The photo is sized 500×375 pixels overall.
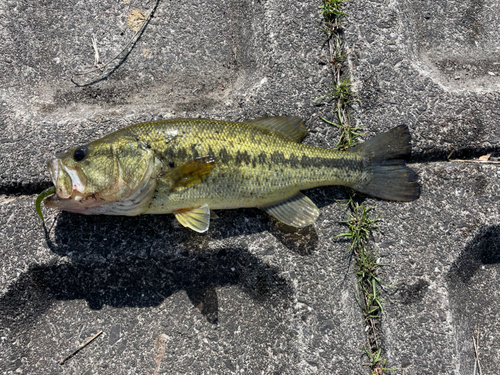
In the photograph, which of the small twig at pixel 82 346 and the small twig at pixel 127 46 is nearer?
the small twig at pixel 82 346

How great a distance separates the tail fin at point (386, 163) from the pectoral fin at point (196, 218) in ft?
4.15

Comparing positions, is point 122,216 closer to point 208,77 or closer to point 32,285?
point 32,285

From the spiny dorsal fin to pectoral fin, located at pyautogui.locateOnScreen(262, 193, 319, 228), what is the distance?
515 mm

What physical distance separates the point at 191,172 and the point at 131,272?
1.01 meters

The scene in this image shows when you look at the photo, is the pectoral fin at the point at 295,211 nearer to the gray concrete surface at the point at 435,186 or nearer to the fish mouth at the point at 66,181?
the gray concrete surface at the point at 435,186

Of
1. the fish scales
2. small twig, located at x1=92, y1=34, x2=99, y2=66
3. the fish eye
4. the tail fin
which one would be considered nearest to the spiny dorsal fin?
the fish scales

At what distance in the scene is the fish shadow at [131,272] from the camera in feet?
Result: 9.37

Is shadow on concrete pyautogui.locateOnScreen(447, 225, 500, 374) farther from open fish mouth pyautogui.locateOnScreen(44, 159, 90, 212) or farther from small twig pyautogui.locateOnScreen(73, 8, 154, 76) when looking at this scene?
small twig pyautogui.locateOnScreen(73, 8, 154, 76)

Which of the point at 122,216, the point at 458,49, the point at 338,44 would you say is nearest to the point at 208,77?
the point at 338,44

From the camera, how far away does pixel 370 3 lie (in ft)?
11.1

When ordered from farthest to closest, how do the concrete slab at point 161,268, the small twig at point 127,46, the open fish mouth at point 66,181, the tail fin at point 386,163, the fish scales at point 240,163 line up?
the small twig at point 127,46 → the tail fin at point 386,163 → the concrete slab at point 161,268 → the fish scales at point 240,163 → the open fish mouth at point 66,181

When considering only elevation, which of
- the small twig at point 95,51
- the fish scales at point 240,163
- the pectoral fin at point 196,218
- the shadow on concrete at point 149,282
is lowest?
the shadow on concrete at point 149,282

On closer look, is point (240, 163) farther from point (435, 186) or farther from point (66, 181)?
point (435, 186)

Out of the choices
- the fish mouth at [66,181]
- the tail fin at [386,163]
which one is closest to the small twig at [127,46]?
the fish mouth at [66,181]
